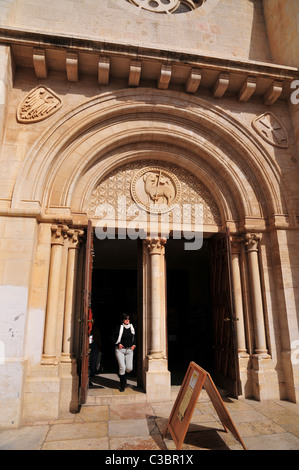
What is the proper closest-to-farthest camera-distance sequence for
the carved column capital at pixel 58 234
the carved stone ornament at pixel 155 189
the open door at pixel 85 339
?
the open door at pixel 85 339 < the carved column capital at pixel 58 234 < the carved stone ornament at pixel 155 189

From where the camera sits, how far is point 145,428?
375 centimetres

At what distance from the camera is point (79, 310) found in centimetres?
508

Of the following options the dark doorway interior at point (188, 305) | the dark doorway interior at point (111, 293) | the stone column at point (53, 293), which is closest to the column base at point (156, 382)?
the stone column at point (53, 293)

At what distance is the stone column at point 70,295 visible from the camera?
15.5ft

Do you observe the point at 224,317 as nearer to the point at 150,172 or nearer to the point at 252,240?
the point at 252,240

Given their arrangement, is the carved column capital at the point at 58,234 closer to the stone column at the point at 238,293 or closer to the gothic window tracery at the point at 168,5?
the stone column at the point at 238,293

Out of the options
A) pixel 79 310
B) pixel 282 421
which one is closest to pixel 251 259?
pixel 282 421

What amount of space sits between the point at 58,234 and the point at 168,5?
236 inches

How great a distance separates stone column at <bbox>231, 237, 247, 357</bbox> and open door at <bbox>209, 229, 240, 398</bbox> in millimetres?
180

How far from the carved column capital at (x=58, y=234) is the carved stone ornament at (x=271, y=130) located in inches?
169

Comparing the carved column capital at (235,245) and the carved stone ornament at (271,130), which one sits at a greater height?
the carved stone ornament at (271,130)

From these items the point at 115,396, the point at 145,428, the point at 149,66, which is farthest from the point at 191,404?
the point at 149,66

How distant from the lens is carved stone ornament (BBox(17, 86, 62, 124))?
5023 mm

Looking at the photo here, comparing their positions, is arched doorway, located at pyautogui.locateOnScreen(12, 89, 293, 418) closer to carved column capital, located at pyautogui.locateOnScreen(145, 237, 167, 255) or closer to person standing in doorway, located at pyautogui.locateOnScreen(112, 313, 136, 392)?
carved column capital, located at pyautogui.locateOnScreen(145, 237, 167, 255)
